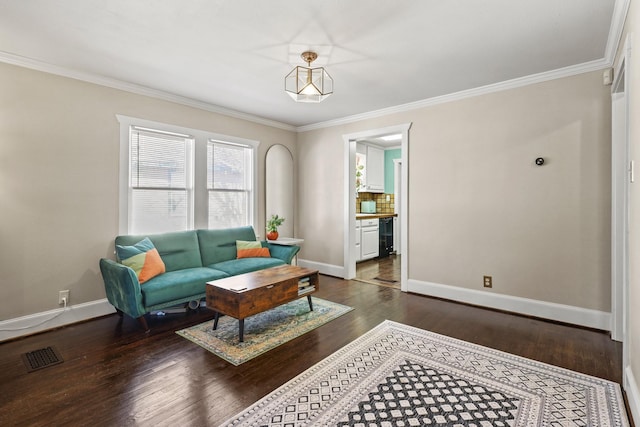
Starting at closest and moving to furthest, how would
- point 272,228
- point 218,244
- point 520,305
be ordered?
1. point 520,305
2. point 218,244
3. point 272,228

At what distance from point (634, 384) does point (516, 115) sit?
8.73 ft

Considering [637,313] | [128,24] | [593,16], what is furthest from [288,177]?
[637,313]

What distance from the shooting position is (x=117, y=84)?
139 inches

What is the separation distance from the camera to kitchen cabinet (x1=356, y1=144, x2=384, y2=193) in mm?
6836

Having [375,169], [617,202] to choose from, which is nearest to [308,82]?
[617,202]

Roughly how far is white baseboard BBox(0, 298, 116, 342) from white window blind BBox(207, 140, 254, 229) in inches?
63.3

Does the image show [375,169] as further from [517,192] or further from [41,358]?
[41,358]

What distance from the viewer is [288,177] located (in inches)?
220

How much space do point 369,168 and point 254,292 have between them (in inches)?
189

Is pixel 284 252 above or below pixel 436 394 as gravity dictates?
above

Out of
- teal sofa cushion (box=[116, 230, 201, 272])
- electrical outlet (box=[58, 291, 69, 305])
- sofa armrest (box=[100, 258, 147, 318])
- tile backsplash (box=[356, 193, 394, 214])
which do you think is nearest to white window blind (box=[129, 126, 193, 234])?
teal sofa cushion (box=[116, 230, 201, 272])

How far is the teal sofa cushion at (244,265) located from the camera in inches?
149

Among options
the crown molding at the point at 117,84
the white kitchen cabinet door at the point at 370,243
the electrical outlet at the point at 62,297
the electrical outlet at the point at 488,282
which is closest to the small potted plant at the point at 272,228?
the crown molding at the point at 117,84

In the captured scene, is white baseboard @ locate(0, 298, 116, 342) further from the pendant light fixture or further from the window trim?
the pendant light fixture
